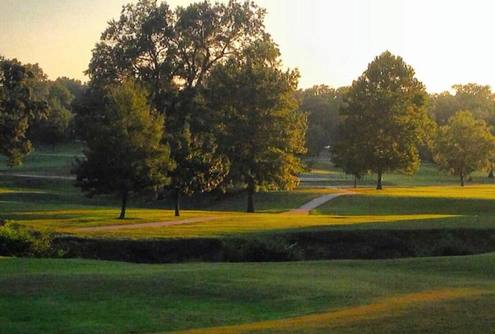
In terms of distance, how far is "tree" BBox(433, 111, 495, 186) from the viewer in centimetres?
8031

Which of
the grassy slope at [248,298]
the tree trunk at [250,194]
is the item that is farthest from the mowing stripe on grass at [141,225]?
the grassy slope at [248,298]

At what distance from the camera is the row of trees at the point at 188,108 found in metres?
40.0

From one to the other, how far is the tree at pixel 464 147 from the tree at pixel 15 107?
158ft

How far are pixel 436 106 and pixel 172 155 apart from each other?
350 ft

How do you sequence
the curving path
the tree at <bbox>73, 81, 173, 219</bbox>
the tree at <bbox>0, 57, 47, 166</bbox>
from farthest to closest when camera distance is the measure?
the curving path
the tree at <bbox>0, 57, 47, 166</bbox>
the tree at <bbox>73, 81, 173, 219</bbox>

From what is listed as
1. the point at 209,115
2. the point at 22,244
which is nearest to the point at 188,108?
the point at 209,115

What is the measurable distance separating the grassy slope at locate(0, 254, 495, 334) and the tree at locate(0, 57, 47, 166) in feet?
98.9

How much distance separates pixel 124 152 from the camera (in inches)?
1554

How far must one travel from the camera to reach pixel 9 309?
A: 13602mm

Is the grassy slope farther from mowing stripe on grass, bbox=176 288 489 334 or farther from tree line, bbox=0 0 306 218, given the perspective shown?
tree line, bbox=0 0 306 218

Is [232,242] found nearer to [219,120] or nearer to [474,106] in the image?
[219,120]

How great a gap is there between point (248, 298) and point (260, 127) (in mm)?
37401

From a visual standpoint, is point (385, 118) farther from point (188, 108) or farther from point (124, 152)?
point (124, 152)

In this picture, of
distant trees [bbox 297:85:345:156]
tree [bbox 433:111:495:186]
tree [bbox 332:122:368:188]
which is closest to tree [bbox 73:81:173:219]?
tree [bbox 332:122:368:188]
